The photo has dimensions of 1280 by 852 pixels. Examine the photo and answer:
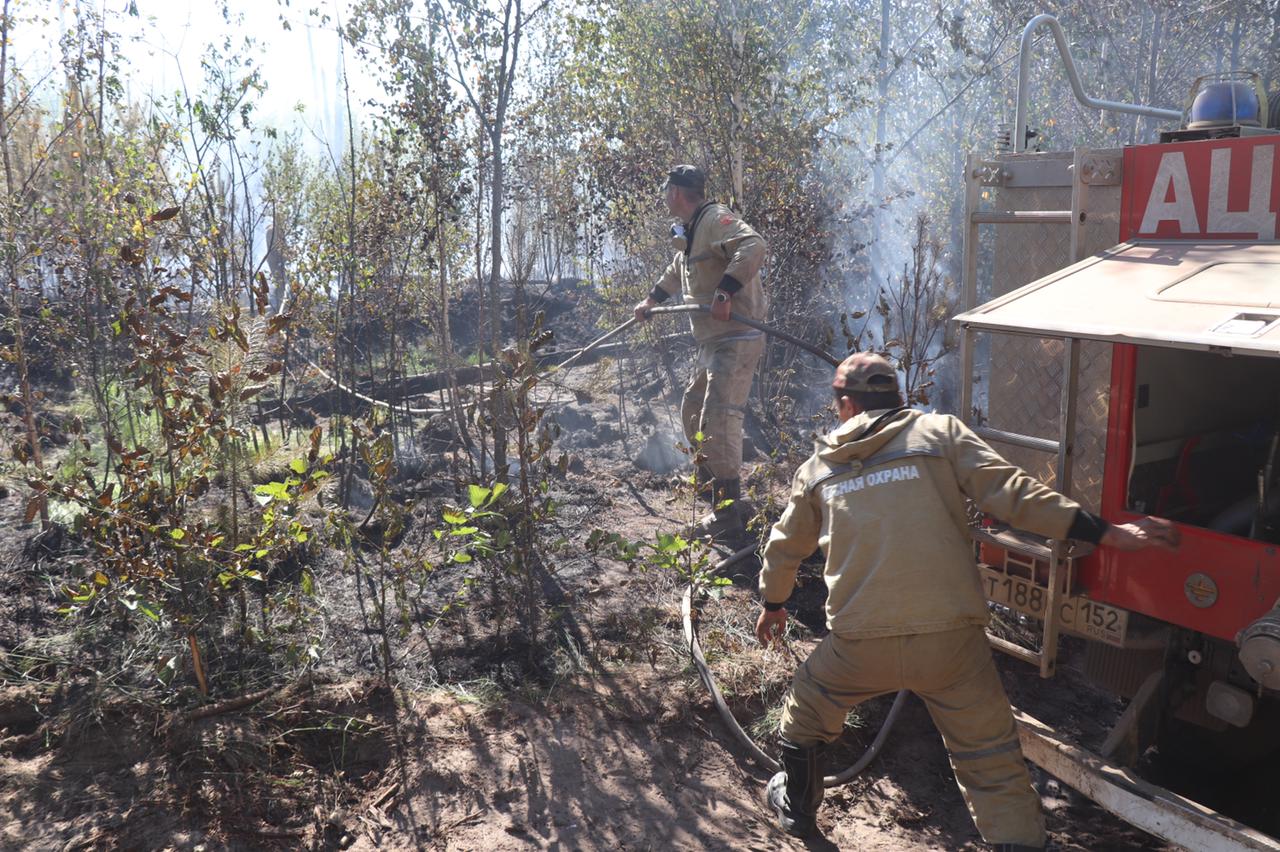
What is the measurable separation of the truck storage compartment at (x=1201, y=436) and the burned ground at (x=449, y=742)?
1130 mm

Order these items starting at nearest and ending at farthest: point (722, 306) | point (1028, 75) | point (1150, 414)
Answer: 1. point (1150, 414)
2. point (1028, 75)
3. point (722, 306)

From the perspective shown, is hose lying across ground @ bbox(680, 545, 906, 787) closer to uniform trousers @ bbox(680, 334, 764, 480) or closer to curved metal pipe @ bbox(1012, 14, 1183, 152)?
uniform trousers @ bbox(680, 334, 764, 480)

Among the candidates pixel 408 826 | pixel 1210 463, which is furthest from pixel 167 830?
pixel 1210 463

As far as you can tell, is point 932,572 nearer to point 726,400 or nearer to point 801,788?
point 801,788

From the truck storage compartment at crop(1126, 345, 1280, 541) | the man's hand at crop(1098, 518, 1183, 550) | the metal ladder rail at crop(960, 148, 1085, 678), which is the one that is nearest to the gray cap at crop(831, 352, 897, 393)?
the metal ladder rail at crop(960, 148, 1085, 678)

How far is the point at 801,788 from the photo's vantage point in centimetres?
309

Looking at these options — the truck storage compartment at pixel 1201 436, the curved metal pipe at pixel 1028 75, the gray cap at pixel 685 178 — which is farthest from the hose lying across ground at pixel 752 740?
the gray cap at pixel 685 178

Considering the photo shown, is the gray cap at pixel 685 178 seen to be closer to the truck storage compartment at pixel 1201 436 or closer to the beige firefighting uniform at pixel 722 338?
the beige firefighting uniform at pixel 722 338

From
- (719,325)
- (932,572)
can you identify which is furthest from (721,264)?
(932,572)

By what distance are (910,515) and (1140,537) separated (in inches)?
26.4

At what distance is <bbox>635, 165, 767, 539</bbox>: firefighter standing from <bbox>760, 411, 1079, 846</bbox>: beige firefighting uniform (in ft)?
8.34

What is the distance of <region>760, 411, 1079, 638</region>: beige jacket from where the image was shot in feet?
8.85

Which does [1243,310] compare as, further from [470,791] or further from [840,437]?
[470,791]

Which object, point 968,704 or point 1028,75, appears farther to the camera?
point 1028,75
